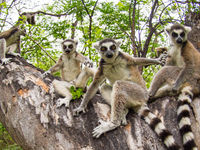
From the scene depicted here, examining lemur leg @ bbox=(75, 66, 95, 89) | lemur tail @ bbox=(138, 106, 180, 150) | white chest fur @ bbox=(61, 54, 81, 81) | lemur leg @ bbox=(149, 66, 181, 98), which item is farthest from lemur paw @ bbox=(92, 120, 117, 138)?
white chest fur @ bbox=(61, 54, 81, 81)

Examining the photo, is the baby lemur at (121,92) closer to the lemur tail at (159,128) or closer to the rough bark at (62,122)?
the lemur tail at (159,128)

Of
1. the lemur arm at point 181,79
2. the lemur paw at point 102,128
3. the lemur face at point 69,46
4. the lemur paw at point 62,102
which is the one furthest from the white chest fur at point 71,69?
the lemur paw at point 102,128

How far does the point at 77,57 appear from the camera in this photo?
6652 mm

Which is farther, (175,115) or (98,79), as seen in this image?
(98,79)

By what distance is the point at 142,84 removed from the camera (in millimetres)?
4566

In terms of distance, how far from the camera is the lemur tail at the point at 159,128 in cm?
285

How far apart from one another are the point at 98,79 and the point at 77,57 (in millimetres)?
2245

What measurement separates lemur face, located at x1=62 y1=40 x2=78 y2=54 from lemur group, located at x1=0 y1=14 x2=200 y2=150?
576mm

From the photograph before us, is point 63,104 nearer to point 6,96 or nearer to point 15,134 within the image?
point 15,134

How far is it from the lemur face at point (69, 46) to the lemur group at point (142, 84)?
576mm

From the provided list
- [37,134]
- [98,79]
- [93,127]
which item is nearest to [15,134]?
[37,134]

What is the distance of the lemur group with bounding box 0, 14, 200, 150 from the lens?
3198 mm

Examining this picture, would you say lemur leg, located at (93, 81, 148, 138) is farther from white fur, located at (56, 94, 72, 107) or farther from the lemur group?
white fur, located at (56, 94, 72, 107)

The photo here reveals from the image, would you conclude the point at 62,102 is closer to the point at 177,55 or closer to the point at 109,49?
the point at 109,49
